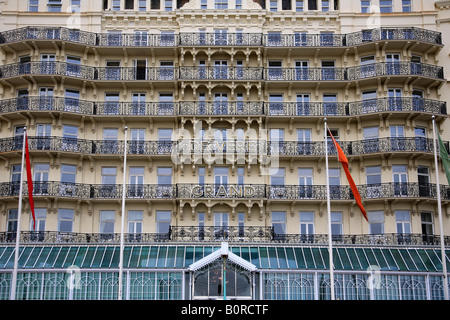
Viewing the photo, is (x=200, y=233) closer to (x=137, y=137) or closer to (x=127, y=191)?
(x=127, y=191)

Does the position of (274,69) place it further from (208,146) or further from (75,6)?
(75,6)

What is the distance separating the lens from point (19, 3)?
4028 centimetres

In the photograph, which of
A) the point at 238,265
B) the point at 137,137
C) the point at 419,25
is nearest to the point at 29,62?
the point at 137,137

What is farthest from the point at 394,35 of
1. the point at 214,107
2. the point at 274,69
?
the point at 214,107

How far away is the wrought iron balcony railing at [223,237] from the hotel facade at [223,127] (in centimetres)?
10

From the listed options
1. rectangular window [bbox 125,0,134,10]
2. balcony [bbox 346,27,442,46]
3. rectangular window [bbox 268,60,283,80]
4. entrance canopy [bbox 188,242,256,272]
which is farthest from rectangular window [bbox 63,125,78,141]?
balcony [bbox 346,27,442,46]

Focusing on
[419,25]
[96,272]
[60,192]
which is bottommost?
[96,272]

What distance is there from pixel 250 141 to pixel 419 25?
564 inches

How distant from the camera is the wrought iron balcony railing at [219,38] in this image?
3819 cm

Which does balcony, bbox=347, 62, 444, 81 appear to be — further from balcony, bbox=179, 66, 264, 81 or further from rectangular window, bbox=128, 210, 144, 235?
rectangular window, bbox=128, 210, 144, 235

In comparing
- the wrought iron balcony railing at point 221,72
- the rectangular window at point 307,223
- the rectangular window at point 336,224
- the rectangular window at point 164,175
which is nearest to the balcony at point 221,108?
the wrought iron balcony railing at point 221,72

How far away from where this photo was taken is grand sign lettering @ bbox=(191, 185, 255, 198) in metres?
36.1

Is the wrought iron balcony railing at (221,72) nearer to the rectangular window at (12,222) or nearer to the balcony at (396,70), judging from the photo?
the balcony at (396,70)

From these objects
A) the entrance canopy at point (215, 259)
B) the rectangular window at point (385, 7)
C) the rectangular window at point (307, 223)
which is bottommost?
the entrance canopy at point (215, 259)
